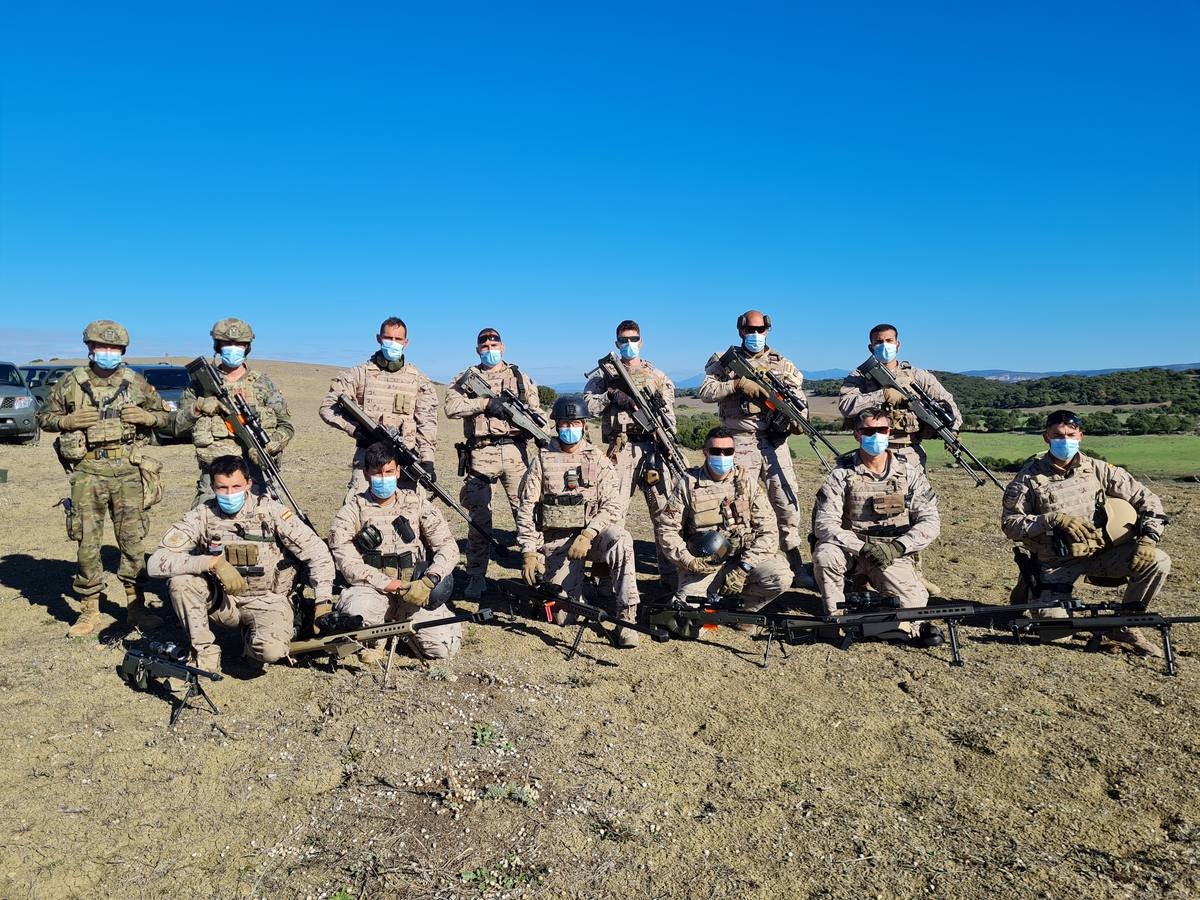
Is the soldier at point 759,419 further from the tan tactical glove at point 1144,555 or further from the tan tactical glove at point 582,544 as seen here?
the tan tactical glove at point 1144,555

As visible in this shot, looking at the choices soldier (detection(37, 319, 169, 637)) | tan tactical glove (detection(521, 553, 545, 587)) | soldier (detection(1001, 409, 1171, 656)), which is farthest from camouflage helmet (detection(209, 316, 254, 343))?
soldier (detection(1001, 409, 1171, 656))

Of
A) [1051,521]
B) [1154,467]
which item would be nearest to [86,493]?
[1051,521]

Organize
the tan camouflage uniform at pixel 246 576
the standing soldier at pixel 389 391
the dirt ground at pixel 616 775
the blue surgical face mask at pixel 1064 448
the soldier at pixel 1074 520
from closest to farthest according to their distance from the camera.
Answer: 1. the dirt ground at pixel 616 775
2. the tan camouflage uniform at pixel 246 576
3. the soldier at pixel 1074 520
4. the blue surgical face mask at pixel 1064 448
5. the standing soldier at pixel 389 391

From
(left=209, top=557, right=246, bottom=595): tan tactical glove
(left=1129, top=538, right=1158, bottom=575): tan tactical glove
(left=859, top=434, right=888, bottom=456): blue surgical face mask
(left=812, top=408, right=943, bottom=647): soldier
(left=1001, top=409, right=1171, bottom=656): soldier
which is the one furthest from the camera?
(left=859, top=434, right=888, bottom=456): blue surgical face mask

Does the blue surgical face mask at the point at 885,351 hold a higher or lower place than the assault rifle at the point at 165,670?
higher

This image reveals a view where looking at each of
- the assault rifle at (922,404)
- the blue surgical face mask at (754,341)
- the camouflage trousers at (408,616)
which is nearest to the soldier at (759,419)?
the blue surgical face mask at (754,341)

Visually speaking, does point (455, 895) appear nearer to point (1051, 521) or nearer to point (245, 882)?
point (245, 882)

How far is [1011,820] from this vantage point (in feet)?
12.7

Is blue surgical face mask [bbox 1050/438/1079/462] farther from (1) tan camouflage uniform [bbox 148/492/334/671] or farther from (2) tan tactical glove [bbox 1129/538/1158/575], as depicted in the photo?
(1) tan camouflage uniform [bbox 148/492/334/671]

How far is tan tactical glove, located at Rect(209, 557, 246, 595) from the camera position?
5406mm

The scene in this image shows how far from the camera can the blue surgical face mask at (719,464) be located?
7000 millimetres

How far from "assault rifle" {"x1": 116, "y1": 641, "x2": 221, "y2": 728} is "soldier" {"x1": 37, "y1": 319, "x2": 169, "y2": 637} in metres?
1.31

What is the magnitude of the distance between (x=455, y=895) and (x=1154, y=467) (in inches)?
607

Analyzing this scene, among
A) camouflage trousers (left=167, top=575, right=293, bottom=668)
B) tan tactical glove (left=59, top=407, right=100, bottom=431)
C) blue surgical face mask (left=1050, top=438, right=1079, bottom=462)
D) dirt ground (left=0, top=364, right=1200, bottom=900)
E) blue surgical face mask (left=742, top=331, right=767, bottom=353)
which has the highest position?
blue surgical face mask (left=742, top=331, right=767, bottom=353)
